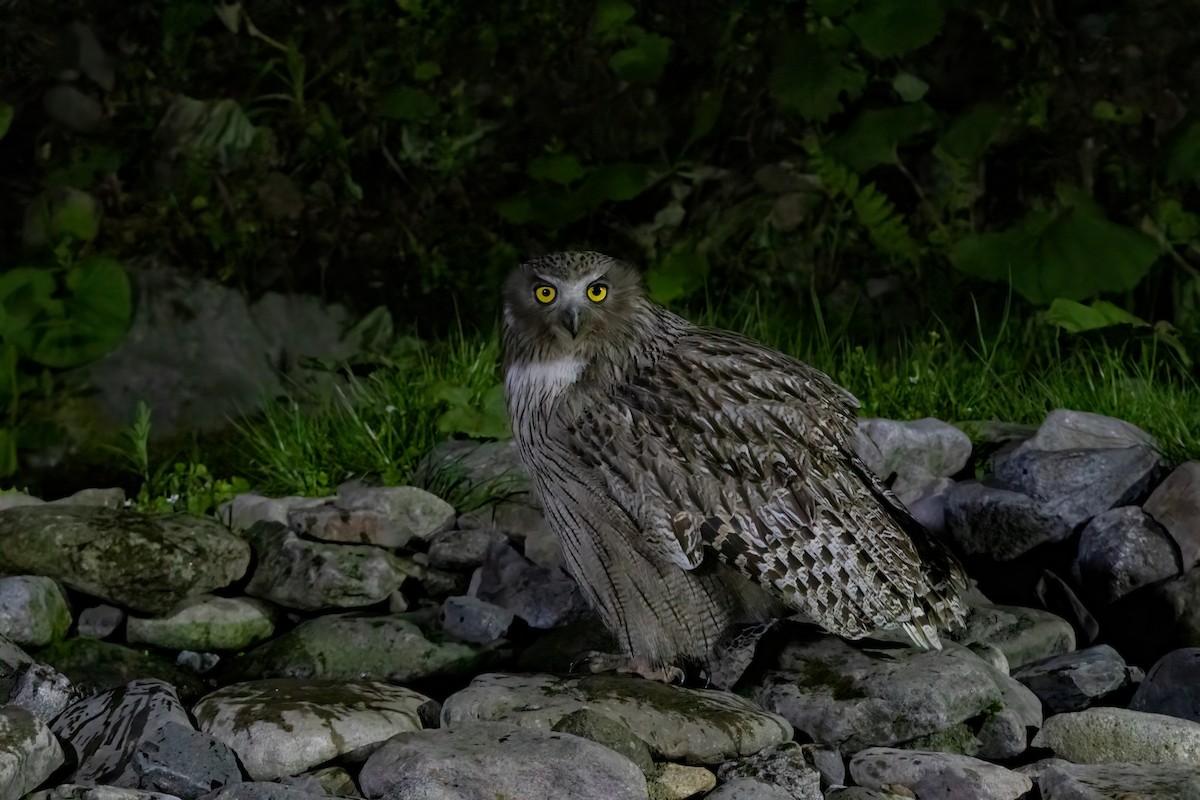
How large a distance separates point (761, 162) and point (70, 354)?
2.85 m

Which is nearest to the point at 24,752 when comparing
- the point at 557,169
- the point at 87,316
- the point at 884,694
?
the point at 884,694

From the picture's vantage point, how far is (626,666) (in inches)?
137

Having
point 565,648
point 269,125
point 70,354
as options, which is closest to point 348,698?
point 565,648

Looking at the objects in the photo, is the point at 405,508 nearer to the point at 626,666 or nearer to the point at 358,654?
the point at 358,654

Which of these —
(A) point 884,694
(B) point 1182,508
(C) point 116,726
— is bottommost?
(C) point 116,726

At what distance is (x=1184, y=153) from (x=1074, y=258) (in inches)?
25.3

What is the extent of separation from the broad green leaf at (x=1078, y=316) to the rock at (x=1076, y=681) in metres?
1.56

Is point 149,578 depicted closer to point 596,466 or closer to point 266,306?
point 596,466

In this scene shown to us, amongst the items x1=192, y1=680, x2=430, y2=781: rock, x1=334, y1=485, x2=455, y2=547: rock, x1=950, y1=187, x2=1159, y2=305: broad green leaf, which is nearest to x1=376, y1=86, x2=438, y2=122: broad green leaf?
x1=334, y1=485, x2=455, y2=547: rock

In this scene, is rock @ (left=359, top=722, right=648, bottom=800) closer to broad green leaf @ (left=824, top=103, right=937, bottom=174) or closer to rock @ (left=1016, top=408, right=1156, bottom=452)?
rock @ (left=1016, top=408, right=1156, bottom=452)

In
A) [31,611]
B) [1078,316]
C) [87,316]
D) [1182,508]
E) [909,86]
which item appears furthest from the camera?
[909,86]

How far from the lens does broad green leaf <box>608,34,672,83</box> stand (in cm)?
591

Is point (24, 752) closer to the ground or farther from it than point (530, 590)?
farther from it

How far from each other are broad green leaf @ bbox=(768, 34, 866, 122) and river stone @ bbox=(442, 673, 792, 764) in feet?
9.80
